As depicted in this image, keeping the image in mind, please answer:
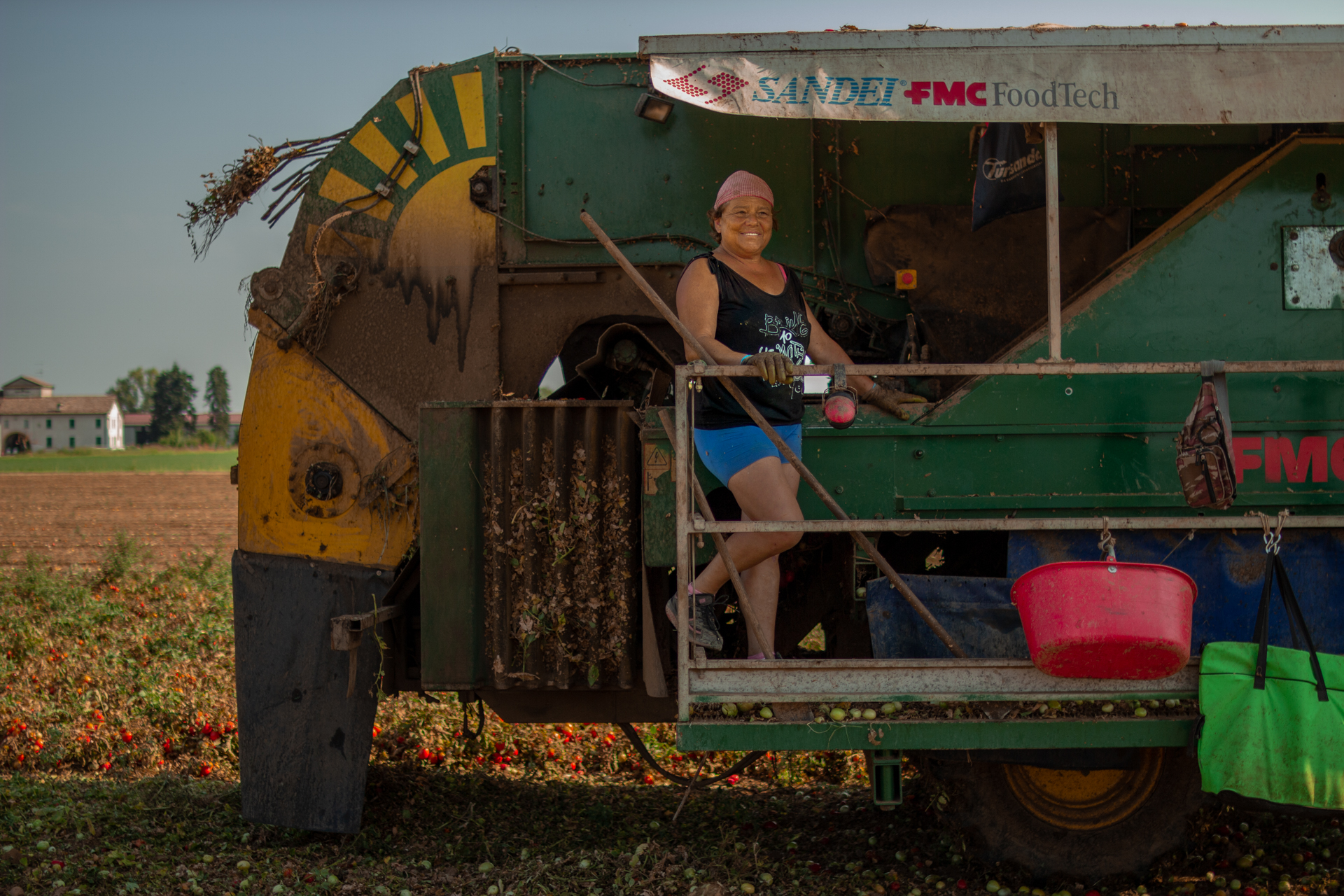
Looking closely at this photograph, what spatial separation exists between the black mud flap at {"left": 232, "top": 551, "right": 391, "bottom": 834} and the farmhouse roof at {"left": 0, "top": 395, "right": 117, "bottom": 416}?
10945cm

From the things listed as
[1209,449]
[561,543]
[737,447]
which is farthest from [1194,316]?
[561,543]

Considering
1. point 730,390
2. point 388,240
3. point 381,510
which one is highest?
point 388,240

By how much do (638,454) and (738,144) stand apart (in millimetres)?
1599

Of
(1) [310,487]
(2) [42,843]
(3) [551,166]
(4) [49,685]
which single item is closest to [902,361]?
(3) [551,166]

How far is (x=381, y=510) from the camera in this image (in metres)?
4.66

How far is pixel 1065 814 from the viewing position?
4.11 metres

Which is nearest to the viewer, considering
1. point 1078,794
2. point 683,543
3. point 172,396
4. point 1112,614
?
point 1112,614

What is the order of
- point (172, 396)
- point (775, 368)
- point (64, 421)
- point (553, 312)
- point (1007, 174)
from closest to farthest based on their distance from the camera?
point (775, 368) < point (1007, 174) < point (553, 312) < point (64, 421) < point (172, 396)

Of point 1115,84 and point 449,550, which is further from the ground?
point 1115,84

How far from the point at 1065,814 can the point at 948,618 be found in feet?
3.02

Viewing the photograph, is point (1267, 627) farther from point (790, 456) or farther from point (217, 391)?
point (217, 391)

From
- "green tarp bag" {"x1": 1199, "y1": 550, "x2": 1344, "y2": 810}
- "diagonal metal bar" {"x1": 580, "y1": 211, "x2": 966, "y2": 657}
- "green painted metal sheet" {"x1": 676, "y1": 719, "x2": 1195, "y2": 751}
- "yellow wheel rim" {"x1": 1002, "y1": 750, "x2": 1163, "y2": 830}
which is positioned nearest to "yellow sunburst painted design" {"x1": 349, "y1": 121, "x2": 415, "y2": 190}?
"diagonal metal bar" {"x1": 580, "y1": 211, "x2": 966, "y2": 657}

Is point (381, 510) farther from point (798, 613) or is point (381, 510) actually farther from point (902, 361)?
point (902, 361)

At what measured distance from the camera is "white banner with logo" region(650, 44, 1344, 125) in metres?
3.58
